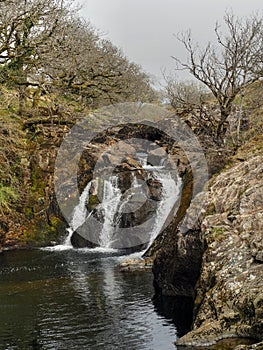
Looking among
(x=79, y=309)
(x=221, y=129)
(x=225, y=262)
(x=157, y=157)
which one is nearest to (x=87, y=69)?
(x=157, y=157)

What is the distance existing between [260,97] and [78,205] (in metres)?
11.4

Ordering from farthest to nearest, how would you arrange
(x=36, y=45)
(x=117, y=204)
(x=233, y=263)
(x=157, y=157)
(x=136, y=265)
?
(x=157, y=157), (x=117, y=204), (x=36, y=45), (x=136, y=265), (x=233, y=263)

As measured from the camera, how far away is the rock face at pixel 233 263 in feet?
23.2

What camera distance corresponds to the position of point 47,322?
10.0 meters

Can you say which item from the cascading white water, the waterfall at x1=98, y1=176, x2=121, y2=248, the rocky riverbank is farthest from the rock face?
the cascading white water

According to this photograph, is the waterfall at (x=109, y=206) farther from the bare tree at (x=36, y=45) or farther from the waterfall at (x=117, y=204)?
the bare tree at (x=36, y=45)

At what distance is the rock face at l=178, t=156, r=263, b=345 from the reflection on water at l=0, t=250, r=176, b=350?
1222 mm

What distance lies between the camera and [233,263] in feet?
26.5

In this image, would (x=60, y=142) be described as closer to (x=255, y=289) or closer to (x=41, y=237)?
(x=41, y=237)

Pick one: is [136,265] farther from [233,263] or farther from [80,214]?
[80,214]

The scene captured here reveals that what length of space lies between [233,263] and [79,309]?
4567 mm

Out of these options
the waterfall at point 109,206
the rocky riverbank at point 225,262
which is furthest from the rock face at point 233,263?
the waterfall at point 109,206

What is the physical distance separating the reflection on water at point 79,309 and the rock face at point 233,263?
1222 mm

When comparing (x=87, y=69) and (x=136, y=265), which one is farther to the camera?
(x=87, y=69)
